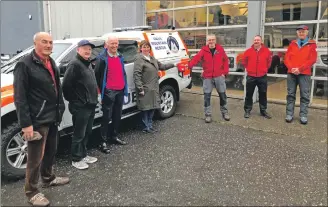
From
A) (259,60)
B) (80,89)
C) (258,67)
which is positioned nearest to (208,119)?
(258,67)

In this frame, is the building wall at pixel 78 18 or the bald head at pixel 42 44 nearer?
the bald head at pixel 42 44

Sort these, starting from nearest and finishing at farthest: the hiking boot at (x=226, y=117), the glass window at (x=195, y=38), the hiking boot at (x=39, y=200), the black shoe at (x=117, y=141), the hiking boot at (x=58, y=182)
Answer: the hiking boot at (x=39, y=200) → the hiking boot at (x=58, y=182) → the black shoe at (x=117, y=141) → the hiking boot at (x=226, y=117) → the glass window at (x=195, y=38)

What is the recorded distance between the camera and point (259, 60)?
6.23 metres

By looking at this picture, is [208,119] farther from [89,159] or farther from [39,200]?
[39,200]

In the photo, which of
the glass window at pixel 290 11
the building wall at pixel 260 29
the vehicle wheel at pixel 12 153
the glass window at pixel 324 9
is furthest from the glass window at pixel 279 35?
the vehicle wheel at pixel 12 153

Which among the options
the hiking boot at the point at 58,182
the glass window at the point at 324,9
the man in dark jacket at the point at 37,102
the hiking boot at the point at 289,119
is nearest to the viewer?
the man in dark jacket at the point at 37,102

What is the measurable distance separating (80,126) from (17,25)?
727cm

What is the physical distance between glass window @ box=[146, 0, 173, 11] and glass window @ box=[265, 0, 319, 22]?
3.38 m

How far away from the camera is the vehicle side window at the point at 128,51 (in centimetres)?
557

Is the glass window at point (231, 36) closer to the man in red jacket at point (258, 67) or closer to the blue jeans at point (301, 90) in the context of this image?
the man in red jacket at point (258, 67)

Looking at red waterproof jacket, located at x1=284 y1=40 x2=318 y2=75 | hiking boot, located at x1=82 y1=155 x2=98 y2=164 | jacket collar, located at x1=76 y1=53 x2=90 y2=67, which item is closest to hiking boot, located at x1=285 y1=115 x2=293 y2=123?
red waterproof jacket, located at x1=284 y1=40 x2=318 y2=75

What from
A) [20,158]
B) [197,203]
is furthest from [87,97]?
[197,203]

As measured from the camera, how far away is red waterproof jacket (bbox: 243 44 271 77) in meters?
6.23

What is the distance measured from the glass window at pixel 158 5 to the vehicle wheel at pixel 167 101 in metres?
4.24
